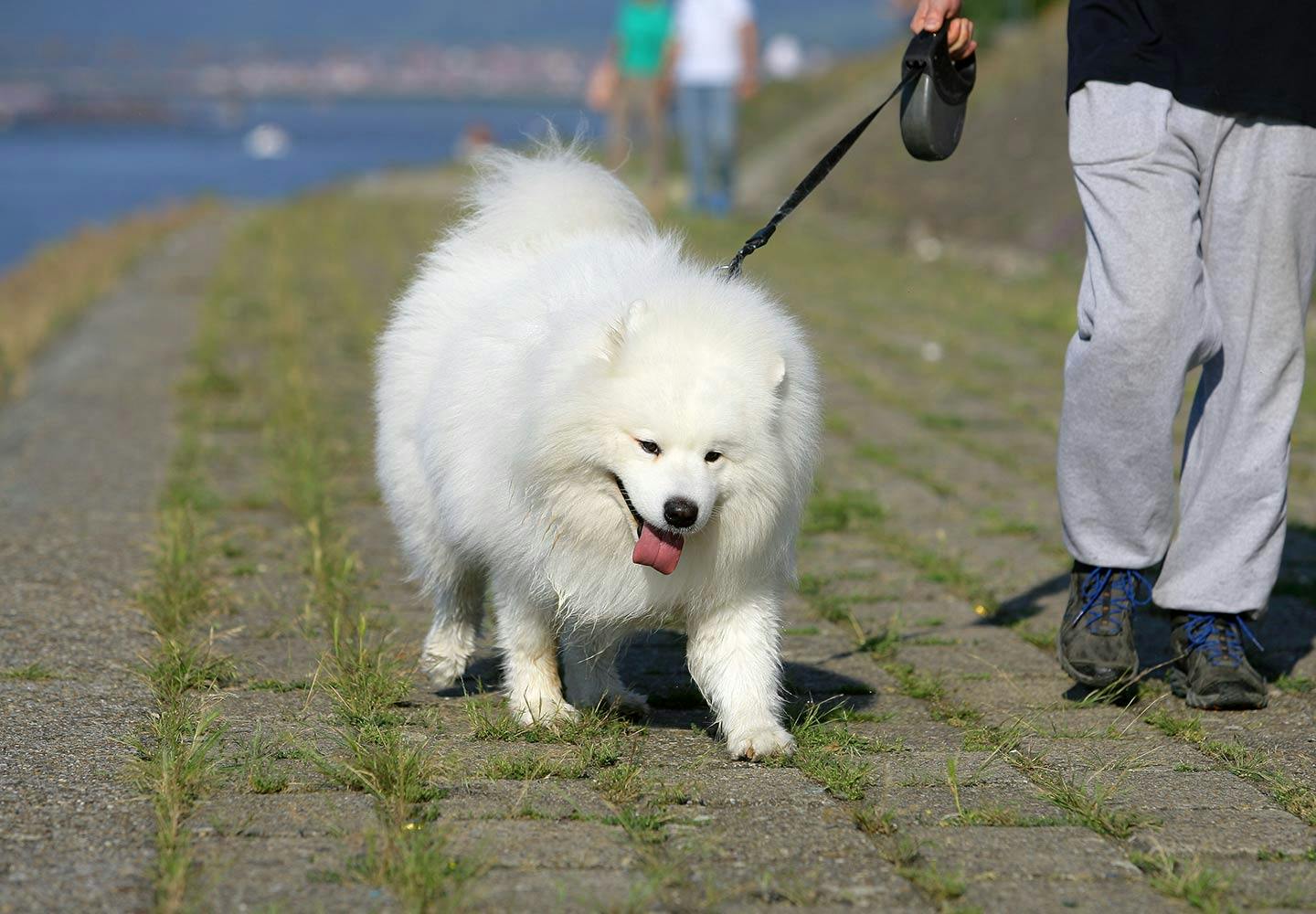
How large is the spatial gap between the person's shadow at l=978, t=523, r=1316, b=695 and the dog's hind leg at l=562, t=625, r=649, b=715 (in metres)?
1.34

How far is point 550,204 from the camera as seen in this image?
13.5ft

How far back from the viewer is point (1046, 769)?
10.7 feet

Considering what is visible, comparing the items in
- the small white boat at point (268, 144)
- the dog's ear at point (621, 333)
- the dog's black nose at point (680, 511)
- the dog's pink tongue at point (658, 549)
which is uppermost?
the dog's ear at point (621, 333)

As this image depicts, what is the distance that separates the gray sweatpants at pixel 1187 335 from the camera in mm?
3762

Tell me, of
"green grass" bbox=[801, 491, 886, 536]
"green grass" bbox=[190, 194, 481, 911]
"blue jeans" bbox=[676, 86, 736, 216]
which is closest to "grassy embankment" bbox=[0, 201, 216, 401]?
"green grass" bbox=[190, 194, 481, 911]

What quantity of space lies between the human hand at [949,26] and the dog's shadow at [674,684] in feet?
5.46

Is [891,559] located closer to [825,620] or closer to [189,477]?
[825,620]

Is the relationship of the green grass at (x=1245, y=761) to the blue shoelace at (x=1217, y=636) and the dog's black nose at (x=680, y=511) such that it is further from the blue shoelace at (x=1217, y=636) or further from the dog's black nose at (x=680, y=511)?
the dog's black nose at (x=680, y=511)

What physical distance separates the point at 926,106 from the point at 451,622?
181 cm

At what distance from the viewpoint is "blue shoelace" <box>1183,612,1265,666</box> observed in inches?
153

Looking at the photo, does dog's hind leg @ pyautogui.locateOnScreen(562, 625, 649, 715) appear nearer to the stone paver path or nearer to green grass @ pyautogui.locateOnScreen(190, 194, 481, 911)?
the stone paver path

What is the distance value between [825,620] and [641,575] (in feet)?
4.63

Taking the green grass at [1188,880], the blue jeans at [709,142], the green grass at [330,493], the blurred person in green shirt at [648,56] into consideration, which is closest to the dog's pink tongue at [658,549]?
the green grass at [330,493]

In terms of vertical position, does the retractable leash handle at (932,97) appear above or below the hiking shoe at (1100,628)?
above
